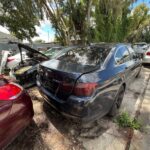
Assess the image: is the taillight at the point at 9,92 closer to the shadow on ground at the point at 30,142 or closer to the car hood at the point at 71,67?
the car hood at the point at 71,67

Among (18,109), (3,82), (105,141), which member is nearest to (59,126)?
(105,141)

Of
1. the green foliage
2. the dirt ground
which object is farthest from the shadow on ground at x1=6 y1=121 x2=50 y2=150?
the green foliage

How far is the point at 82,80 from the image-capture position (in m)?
2.48

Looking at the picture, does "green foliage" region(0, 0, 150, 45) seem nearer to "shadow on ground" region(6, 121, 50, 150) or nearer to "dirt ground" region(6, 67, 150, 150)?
"dirt ground" region(6, 67, 150, 150)

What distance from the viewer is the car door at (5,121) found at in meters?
1.95

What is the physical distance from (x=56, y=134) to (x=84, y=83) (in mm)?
1141

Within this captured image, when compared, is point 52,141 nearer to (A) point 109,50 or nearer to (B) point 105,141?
(B) point 105,141

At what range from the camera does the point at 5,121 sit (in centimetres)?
199

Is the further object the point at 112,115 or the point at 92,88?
the point at 112,115

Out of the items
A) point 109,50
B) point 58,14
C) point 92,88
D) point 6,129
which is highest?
point 58,14

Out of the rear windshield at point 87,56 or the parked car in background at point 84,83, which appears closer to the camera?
the parked car in background at point 84,83

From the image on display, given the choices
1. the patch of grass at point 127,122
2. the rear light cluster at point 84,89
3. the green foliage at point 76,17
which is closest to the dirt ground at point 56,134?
the patch of grass at point 127,122

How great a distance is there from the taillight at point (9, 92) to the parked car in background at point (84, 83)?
660 mm

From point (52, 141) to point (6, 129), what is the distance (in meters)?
0.97
